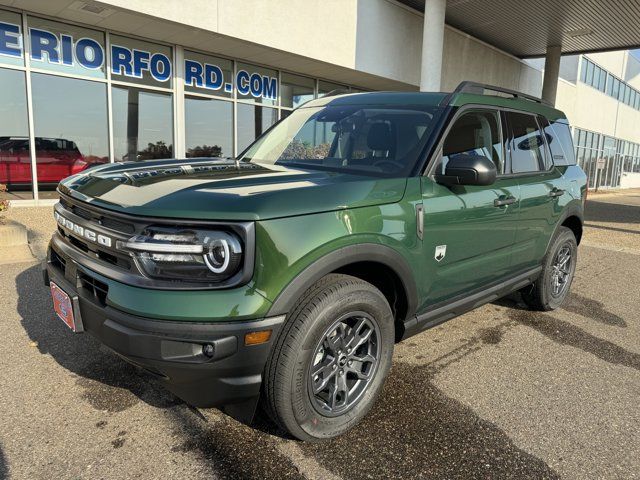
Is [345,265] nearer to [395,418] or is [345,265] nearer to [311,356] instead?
[311,356]

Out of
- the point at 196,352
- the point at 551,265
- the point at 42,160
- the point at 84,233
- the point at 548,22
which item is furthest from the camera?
the point at 548,22

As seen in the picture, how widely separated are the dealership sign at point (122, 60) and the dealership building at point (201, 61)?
24 millimetres

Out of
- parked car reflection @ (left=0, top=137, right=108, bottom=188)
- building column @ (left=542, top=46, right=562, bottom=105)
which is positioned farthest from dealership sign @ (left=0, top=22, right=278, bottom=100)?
building column @ (left=542, top=46, right=562, bottom=105)

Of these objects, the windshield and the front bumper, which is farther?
the windshield

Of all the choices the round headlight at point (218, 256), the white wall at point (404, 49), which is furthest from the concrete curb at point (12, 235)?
the white wall at point (404, 49)

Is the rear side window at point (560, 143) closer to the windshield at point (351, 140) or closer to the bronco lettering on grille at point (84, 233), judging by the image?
the windshield at point (351, 140)

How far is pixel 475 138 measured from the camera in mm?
3303

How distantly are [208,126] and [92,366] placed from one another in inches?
383

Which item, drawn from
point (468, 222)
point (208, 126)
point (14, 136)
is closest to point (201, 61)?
point (208, 126)

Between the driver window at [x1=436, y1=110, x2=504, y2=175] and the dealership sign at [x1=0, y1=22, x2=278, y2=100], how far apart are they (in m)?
9.30

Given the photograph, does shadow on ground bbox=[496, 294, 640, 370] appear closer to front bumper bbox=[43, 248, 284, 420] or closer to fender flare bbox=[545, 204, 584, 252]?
fender flare bbox=[545, 204, 584, 252]

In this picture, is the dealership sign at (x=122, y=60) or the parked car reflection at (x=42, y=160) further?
the parked car reflection at (x=42, y=160)

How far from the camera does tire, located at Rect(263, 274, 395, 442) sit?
2.14m

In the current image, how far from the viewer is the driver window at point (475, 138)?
3008 millimetres
